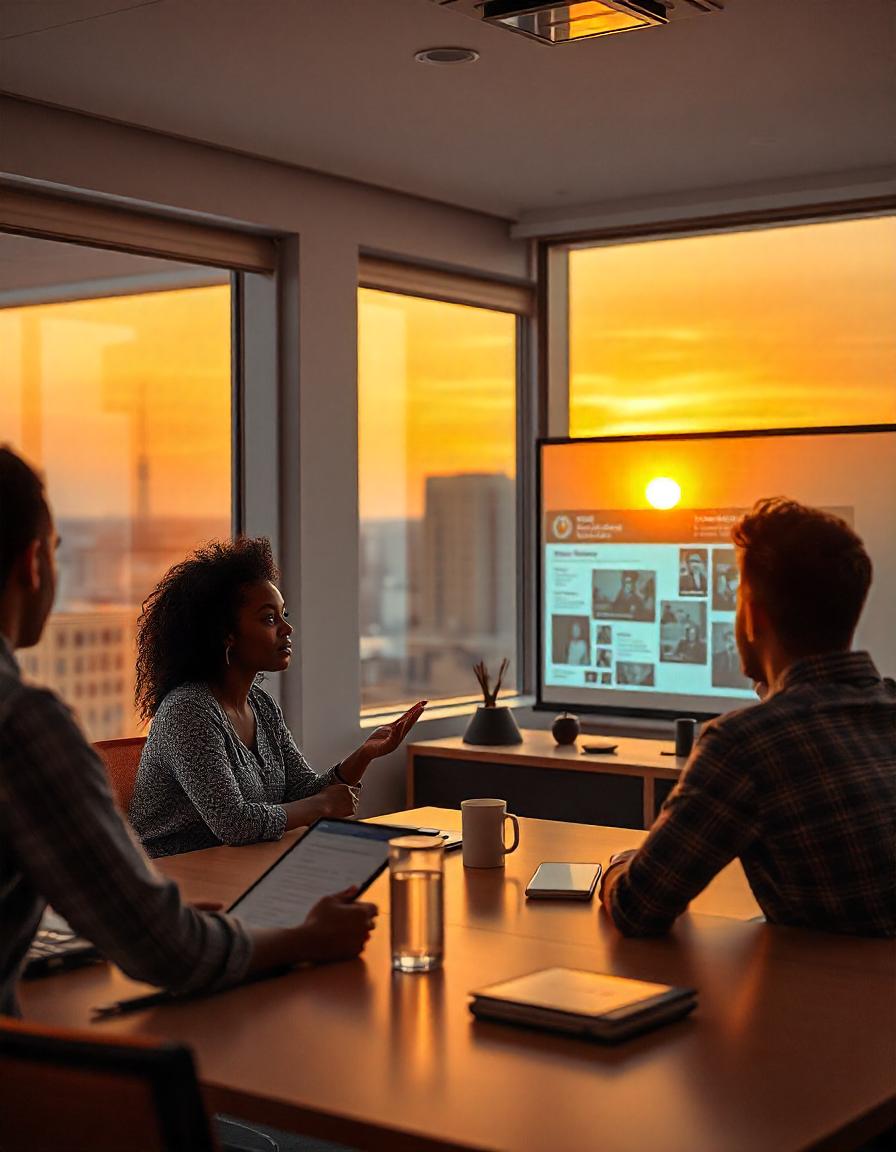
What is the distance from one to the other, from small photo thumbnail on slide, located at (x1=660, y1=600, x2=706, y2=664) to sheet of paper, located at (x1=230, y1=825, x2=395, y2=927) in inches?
129

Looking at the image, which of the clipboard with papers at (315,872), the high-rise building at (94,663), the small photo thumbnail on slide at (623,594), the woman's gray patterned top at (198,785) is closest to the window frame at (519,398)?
the small photo thumbnail on slide at (623,594)

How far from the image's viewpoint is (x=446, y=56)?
3.74m

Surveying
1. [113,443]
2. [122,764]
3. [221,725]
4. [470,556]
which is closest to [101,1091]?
[221,725]

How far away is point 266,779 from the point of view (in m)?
3.26

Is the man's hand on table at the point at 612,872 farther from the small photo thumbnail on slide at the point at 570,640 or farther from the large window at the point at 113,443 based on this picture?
the small photo thumbnail on slide at the point at 570,640

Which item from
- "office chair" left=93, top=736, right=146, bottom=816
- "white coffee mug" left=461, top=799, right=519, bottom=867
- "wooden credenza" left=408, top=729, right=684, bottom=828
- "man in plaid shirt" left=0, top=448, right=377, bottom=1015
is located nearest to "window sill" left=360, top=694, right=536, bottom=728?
"wooden credenza" left=408, top=729, right=684, bottom=828

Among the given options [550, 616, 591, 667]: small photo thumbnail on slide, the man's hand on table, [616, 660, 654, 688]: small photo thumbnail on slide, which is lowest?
the man's hand on table

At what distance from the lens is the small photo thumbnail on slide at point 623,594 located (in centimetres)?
538

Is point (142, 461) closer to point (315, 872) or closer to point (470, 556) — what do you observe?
point (470, 556)

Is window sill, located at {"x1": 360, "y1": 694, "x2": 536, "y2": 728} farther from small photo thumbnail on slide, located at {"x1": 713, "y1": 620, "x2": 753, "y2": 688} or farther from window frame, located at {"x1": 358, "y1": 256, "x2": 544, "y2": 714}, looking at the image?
small photo thumbnail on slide, located at {"x1": 713, "y1": 620, "x2": 753, "y2": 688}

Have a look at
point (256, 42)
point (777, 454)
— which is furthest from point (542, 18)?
point (777, 454)

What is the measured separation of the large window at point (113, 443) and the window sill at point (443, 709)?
0.87 meters

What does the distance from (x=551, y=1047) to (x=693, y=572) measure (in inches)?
148

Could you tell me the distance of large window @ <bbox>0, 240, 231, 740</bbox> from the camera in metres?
4.36
